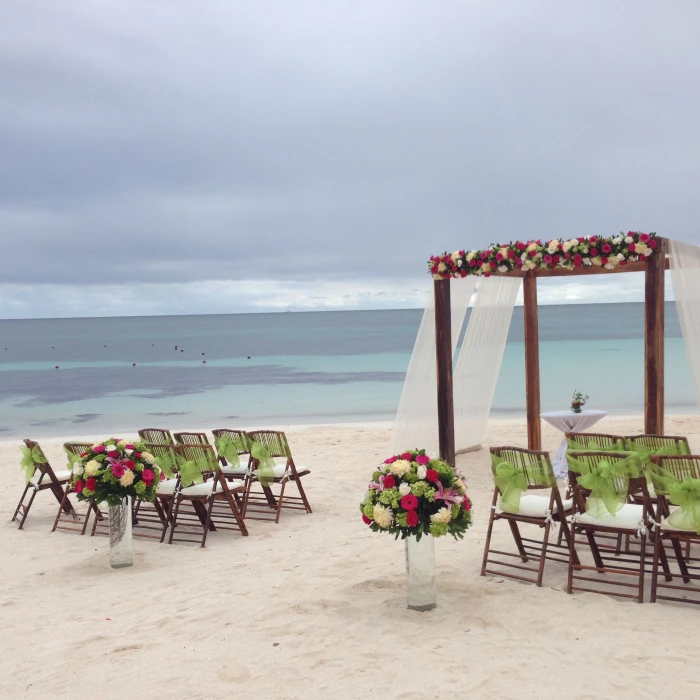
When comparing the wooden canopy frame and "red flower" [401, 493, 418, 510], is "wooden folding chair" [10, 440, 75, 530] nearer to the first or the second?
"red flower" [401, 493, 418, 510]

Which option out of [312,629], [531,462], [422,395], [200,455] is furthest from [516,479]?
[422,395]

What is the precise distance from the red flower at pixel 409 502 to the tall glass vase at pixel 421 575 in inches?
11.1

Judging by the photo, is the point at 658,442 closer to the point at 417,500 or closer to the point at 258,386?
the point at 417,500

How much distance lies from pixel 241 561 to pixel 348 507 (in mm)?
1882

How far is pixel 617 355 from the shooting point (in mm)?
39875

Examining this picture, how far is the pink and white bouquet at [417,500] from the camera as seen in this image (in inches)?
161

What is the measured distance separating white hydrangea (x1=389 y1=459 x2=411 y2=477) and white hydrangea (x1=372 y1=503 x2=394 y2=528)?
0.20m

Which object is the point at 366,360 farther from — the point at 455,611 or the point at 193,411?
the point at 455,611

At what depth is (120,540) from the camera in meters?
5.45

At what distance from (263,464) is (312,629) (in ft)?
9.51

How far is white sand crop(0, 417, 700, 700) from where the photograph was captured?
11.1ft

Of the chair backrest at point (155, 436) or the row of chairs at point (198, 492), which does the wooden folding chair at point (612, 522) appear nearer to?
the row of chairs at point (198, 492)

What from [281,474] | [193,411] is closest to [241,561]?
[281,474]

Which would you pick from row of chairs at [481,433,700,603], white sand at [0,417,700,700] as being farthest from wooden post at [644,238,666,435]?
white sand at [0,417,700,700]
